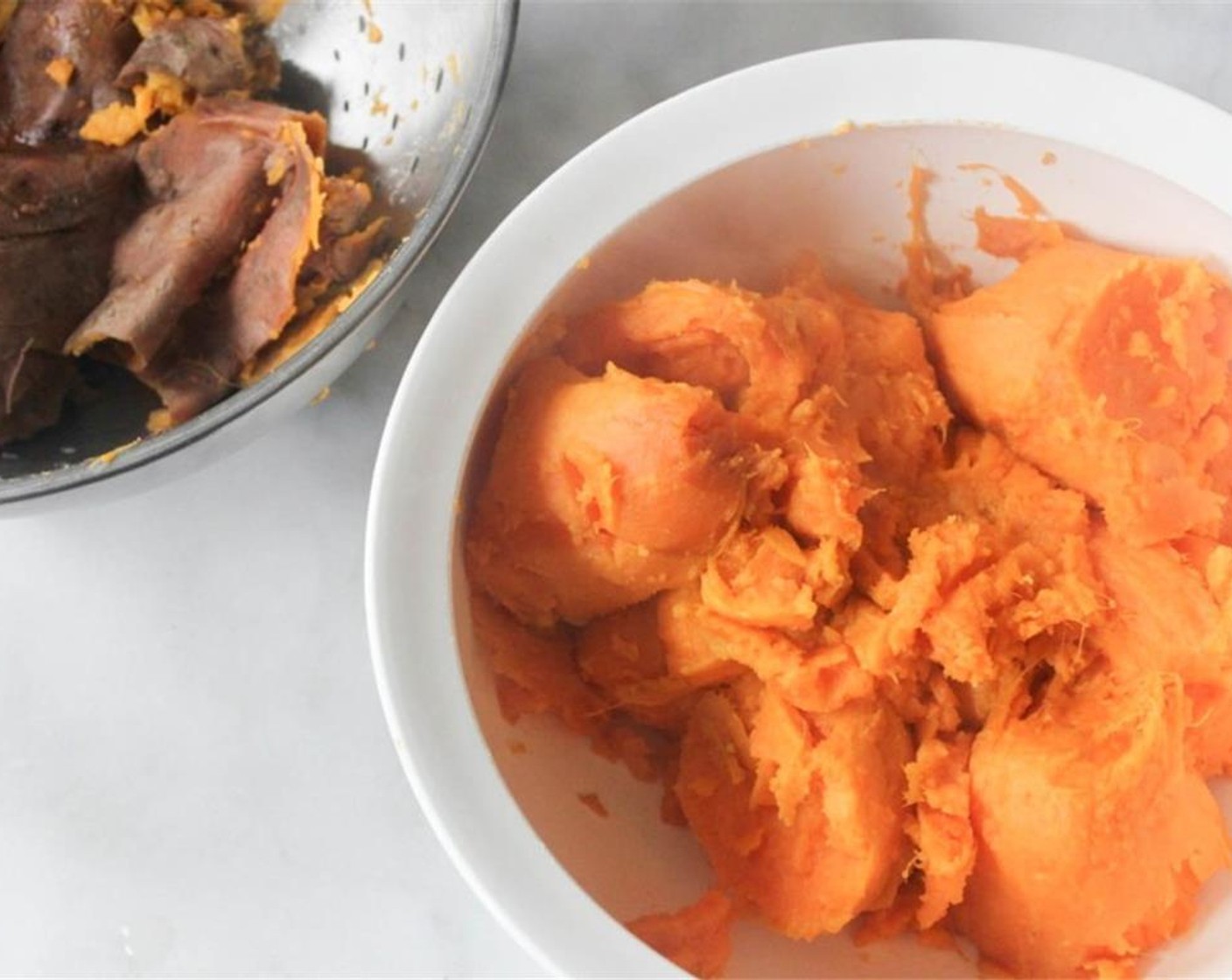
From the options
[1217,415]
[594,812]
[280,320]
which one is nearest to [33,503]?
[280,320]

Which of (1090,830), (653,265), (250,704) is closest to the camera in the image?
(1090,830)

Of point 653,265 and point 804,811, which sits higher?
point 653,265

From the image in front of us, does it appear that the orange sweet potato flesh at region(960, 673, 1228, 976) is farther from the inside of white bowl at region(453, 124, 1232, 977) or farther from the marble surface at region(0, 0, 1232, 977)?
the marble surface at region(0, 0, 1232, 977)

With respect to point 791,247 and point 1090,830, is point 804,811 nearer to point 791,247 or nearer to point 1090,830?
point 1090,830

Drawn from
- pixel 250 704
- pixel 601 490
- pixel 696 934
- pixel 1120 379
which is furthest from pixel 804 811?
pixel 250 704

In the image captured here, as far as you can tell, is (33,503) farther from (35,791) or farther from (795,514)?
(795,514)

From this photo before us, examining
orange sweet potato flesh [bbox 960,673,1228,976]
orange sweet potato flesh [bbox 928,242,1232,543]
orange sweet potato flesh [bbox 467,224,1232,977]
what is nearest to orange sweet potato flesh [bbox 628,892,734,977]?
orange sweet potato flesh [bbox 467,224,1232,977]

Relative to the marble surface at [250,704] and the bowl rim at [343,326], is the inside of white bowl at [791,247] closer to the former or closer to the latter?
the bowl rim at [343,326]
